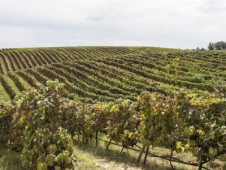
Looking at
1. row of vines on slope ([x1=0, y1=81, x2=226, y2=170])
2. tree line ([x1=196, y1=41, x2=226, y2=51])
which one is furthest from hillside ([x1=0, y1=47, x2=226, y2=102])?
tree line ([x1=196, y1=41, x2=226, y2=51])

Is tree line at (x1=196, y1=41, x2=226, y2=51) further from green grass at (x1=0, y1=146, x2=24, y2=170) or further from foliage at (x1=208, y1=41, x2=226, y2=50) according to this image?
green grass at (x1=0, y1=146, x2=24, y2=170)

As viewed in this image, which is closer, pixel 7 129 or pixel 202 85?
pixel 7 129

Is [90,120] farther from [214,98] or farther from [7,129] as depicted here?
[214,98]

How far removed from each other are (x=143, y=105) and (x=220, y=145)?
3.41 meters

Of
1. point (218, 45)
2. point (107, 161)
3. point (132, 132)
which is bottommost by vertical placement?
point (107, 161)

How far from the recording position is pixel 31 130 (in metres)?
9.65

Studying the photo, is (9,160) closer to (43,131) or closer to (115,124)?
(43,131)

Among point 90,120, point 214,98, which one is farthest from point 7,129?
point 214,98

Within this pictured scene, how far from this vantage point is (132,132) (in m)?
13.9

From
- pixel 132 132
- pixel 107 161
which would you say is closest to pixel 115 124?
pixel 132 132

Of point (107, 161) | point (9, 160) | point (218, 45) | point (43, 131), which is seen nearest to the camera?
point (43, 131)

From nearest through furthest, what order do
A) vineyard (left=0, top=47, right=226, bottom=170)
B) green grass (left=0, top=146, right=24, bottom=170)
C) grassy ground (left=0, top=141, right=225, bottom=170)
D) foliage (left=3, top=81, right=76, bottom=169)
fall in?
foliage (left=3, top=81, right=76, bottom=169)
vineyard (left=0, top=47, right=226, bottom=170)
green grass (left=0, top=146, right=24, bottom=170)
grassy ground (left=0, top=141, right=225, bottom=170)

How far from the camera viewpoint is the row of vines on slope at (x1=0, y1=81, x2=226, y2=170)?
335 inches

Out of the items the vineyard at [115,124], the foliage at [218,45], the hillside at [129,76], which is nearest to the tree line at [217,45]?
the foliage at [218,45]
